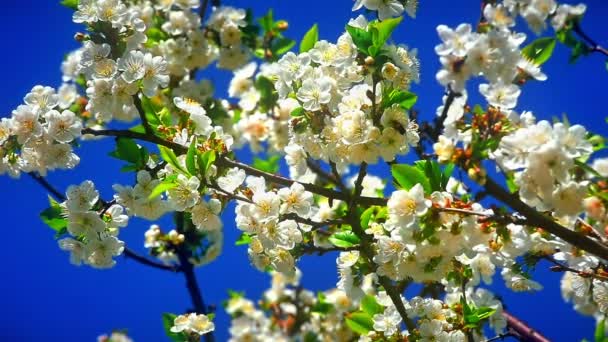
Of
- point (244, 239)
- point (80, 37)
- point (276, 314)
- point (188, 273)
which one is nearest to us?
point (80, 37)

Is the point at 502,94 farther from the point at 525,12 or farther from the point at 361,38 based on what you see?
the point at 361,38

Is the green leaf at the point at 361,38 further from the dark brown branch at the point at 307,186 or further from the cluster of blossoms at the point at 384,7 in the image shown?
the dark brown branch at the point at 307,186

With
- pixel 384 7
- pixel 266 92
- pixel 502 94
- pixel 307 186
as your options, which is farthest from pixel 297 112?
pixel 266 92

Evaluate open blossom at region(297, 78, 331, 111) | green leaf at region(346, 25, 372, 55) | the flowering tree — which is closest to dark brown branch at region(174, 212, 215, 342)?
the flowering tree

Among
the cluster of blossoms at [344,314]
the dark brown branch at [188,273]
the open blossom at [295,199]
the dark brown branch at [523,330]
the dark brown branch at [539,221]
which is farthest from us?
the dark brown branch at [188,273]

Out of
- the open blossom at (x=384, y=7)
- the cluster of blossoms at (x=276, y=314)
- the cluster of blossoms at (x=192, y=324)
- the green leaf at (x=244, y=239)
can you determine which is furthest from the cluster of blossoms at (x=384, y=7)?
the cluster of blossoms at (x=276, y=314)

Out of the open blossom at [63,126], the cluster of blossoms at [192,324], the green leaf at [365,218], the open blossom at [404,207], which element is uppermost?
the open blossom at [63,126]
